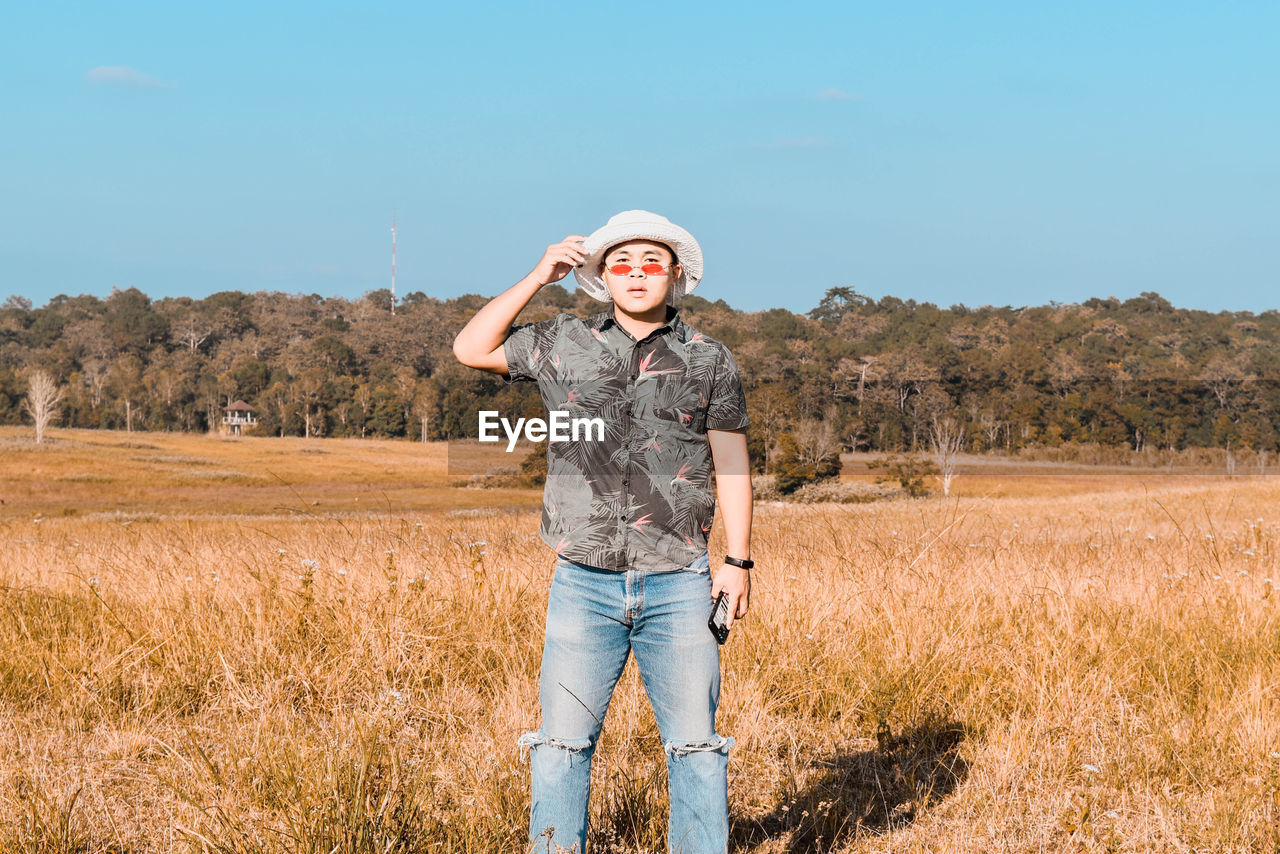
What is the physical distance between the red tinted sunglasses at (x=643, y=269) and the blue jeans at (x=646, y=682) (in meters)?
0.79

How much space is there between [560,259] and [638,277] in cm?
22

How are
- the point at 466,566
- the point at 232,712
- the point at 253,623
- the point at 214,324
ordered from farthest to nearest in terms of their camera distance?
the point at 214,324 < the point at 466,566 < the point at 253,623 < the point at 232,712

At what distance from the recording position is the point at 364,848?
7.91 feet

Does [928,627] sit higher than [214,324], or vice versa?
[214,324]

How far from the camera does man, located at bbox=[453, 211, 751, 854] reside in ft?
8.08

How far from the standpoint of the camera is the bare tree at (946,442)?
48.0 metres

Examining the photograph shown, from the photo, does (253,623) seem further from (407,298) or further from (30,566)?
(407,298)

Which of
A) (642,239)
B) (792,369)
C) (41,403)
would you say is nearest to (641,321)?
(642,239)

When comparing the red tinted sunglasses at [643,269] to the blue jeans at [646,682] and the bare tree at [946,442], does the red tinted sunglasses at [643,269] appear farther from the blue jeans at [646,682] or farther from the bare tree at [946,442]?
the bare tree at [946,442]

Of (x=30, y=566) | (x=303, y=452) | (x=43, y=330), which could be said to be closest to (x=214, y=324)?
(x=43, y=330)

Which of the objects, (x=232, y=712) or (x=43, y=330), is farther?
(x=43, y=330)

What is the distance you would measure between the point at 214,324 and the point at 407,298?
1171 inches

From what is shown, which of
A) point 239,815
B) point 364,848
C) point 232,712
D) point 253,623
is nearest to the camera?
point 364,848

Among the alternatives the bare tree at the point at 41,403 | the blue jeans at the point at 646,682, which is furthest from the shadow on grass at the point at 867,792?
the bare tree at the point at 41,403
